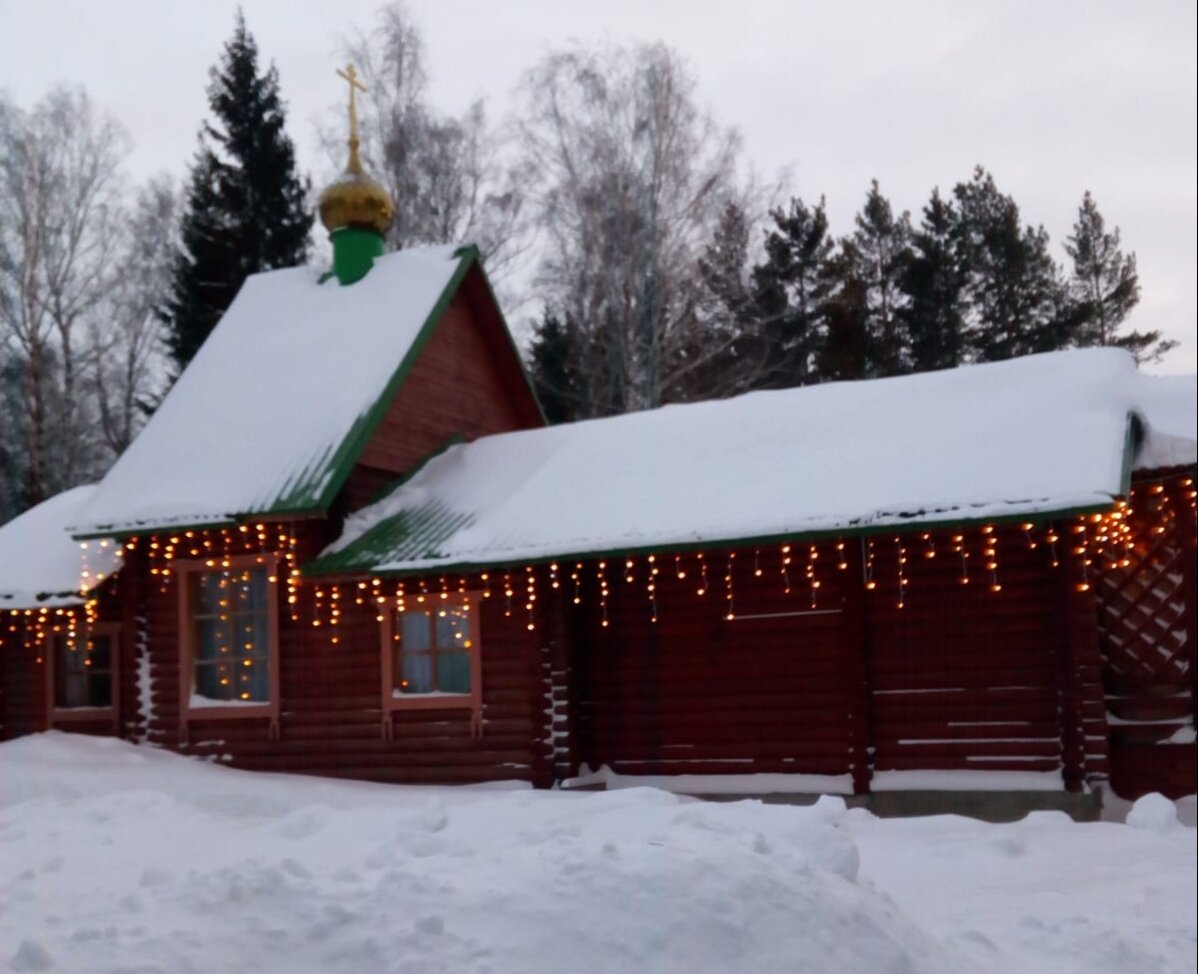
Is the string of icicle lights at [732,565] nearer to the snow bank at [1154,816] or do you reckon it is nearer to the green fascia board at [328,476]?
the green fascia board at [328,476]

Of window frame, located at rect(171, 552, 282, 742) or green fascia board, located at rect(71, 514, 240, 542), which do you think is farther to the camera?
window frame, located at rect(171, 552, 282, 742)

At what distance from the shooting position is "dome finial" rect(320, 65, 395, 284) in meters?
18.0

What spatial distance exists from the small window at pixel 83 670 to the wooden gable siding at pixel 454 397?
3832 mm

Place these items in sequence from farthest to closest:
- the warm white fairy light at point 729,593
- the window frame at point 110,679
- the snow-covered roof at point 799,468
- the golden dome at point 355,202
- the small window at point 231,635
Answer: the golden dome at point 355,202 < the window frame at point 110,679 < the small window at point 231,635 < the warm white fairy light at point 729,593 < the snow-covered roof at point 799,468

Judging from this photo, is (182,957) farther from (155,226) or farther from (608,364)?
(608,364)

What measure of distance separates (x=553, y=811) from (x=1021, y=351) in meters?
17.4

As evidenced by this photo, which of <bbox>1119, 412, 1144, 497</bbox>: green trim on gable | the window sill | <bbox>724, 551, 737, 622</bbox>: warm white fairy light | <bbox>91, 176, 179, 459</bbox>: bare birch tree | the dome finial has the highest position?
the dome finial

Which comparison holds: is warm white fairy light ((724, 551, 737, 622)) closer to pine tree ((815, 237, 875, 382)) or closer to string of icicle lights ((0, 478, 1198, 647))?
string of icicle lights ((0, 478, 1198, 647))

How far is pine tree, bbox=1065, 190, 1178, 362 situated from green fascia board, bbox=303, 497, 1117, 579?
14968 mm

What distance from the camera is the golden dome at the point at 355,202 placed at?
18.0 m

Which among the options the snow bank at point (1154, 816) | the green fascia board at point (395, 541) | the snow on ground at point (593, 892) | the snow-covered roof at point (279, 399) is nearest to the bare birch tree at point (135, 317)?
the snow on ground at point (593, 892)

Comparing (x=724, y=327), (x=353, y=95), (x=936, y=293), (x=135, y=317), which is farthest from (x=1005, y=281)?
(x=135, y=317)

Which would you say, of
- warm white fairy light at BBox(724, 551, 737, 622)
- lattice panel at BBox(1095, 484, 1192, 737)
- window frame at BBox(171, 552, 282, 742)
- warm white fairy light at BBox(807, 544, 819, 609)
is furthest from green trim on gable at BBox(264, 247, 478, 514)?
lattice panel at BBox(1095, 484, 1192, 737)

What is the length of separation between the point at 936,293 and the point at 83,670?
56.3 feet
